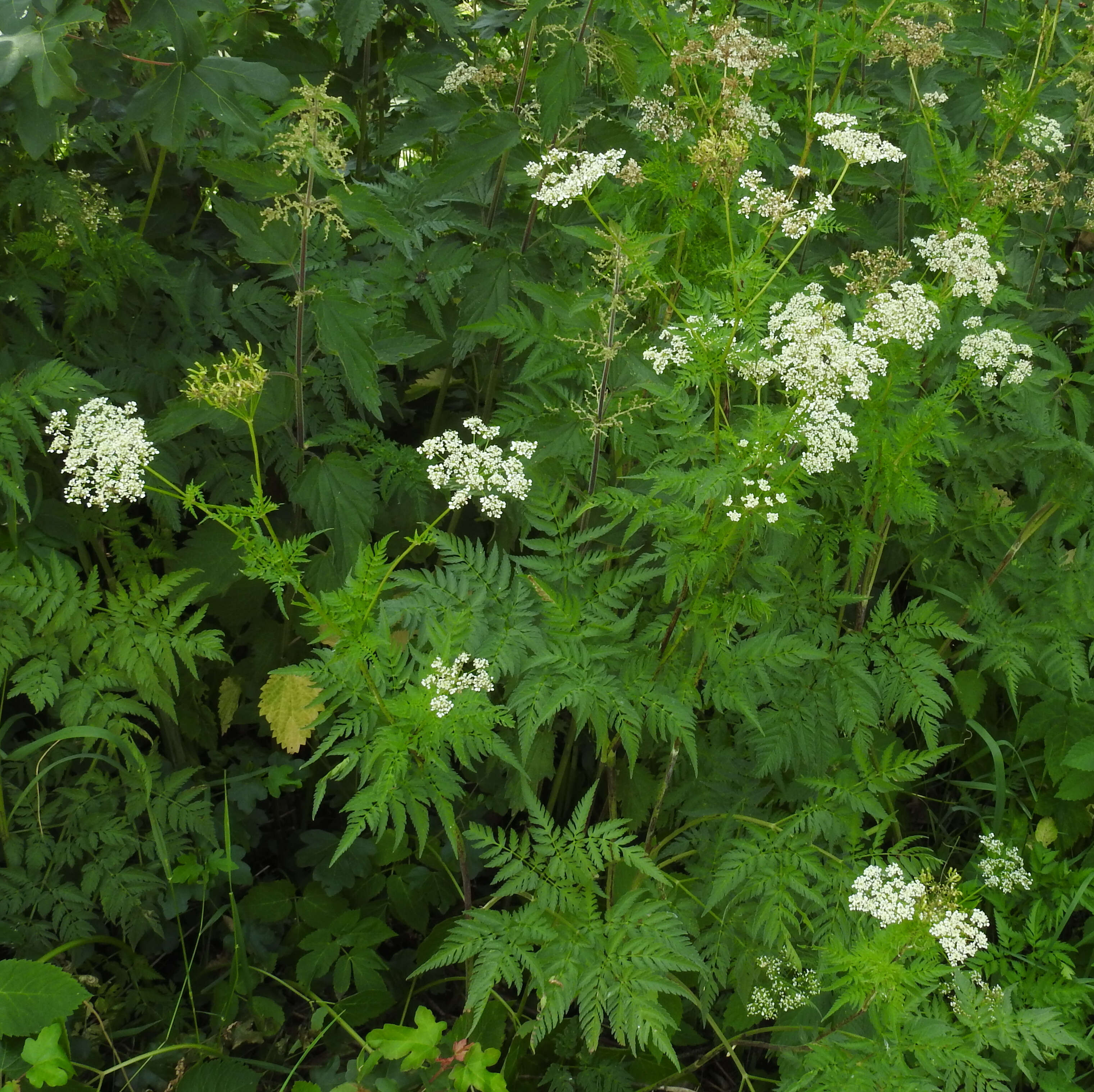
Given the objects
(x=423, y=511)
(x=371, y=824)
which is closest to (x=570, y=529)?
(x=423, y=511)

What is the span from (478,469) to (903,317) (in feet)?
3.55

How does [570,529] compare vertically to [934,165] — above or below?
below

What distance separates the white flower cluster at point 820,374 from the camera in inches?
81.0

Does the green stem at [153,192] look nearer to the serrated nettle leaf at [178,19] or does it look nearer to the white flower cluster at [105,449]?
the serrated nettle leaf at [178,19]

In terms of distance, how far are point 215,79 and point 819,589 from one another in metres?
2.09

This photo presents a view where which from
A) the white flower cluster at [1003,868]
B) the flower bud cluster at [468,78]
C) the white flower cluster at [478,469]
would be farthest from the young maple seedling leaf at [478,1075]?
the flower bud cluster at [468,78]

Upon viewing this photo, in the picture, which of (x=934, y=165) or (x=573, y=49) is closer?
(x=573, y=49)

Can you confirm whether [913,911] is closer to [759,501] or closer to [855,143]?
[759,501]

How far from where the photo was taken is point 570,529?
9.07ft

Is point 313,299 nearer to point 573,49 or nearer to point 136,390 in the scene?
point 136,390

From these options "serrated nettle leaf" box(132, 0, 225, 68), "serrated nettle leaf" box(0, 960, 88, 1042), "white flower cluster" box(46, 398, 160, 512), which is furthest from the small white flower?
"serrated nettle leaf" box(0, 960, 88, 1042)

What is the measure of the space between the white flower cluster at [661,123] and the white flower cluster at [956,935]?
2087 mm

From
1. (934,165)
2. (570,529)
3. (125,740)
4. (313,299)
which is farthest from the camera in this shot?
(934,165)

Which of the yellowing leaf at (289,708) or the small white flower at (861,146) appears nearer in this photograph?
the small white flower at (861,146)
